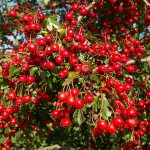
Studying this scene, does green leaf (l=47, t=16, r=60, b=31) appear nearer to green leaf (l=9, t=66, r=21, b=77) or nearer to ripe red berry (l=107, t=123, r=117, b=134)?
green leaf (l=9, t=66, r=21, b=77)

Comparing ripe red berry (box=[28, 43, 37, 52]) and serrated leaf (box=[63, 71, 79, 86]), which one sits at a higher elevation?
ripe red berry (box=[28, 43, 37, 52])

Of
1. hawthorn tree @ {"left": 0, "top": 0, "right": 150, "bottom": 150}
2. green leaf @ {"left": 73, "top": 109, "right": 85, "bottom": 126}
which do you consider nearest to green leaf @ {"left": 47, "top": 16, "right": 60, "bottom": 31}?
hawthorn tree @ {"left": 0, "top": 0, "right": 150, "bottom": 150}

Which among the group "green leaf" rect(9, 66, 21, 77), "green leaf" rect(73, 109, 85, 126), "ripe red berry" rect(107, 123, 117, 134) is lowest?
"ripe red berry" rect(107, 123, 117, 134)

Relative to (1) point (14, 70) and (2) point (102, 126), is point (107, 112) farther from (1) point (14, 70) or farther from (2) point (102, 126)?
(1) point (14, 70)

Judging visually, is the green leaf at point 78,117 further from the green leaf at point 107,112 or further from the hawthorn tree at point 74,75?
the green leaf at point 107,112

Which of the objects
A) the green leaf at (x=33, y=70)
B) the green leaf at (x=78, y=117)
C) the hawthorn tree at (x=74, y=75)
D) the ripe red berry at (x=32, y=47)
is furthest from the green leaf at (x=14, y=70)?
the green leaf at (x=78, y=117)

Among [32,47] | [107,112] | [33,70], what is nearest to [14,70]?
[33,70]

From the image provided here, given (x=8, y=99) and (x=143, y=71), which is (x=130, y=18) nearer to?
(x=143, y=71)

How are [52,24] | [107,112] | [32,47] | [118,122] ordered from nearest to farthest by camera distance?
[118,122], [107,112], [32,47], [52,24]

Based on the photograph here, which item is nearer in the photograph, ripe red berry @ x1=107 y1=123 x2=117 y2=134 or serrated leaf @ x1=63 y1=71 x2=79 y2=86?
ripe red berry @ x1=107 y1=123 x2=117 y2=134

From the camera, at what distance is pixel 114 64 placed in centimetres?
281

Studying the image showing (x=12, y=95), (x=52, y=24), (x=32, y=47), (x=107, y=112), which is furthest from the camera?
(x=52, y=24)

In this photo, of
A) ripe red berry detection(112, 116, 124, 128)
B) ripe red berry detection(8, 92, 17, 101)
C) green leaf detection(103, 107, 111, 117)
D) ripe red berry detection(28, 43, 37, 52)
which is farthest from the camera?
ripe red berry detection(8, 92, 17, 101)

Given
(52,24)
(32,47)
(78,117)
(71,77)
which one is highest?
(52,24)
